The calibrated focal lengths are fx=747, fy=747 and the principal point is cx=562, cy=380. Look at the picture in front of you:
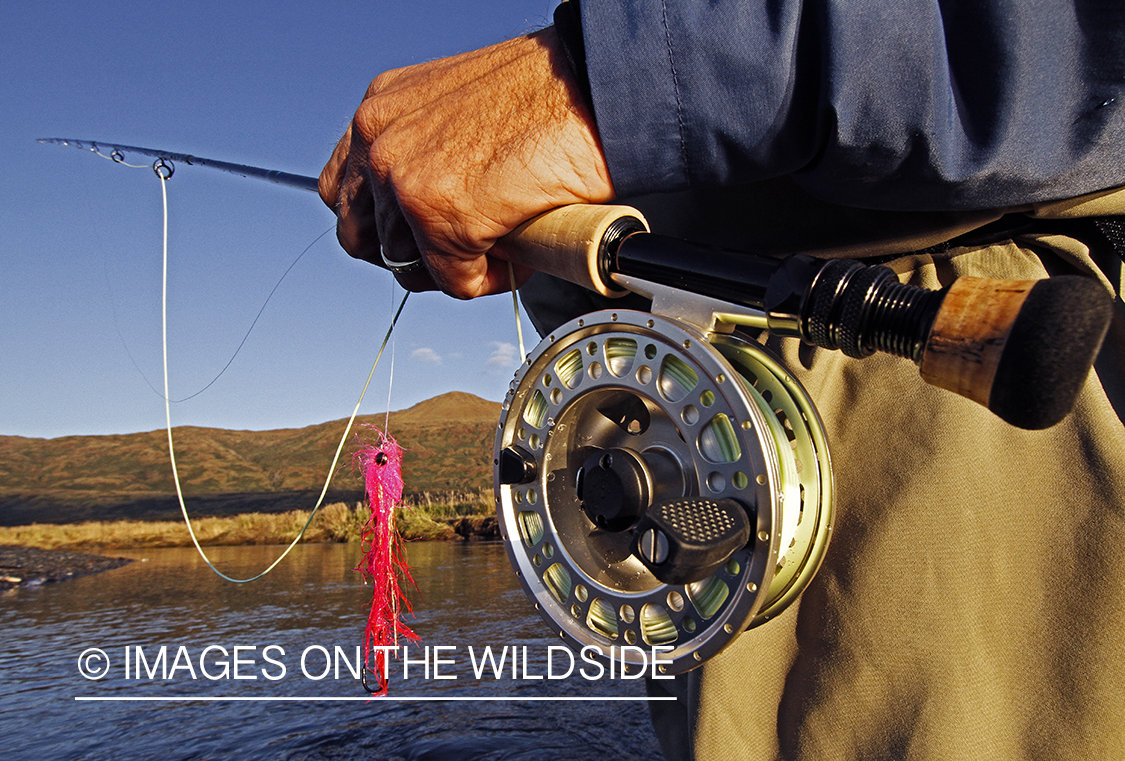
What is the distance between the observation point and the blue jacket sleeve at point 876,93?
774 mm

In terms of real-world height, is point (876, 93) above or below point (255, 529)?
above

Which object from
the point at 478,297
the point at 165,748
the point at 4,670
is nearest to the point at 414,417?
the point at 4,670

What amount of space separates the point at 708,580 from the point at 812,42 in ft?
2.03

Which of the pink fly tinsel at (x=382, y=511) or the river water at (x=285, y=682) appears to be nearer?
the pink fly tinsel at (x=382, y=511)

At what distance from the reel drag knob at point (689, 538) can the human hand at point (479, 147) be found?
1.47 feet

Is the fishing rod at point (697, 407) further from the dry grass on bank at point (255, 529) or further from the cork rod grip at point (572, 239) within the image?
the dry grass on bank at point (255, 529)

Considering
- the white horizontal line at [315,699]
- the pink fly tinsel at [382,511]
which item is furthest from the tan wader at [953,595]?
the white horizontal line at [315,699]

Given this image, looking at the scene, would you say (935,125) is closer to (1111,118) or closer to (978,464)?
(1111,118)

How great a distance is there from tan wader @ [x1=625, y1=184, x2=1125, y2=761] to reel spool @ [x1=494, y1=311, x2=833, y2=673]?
4.1 inches

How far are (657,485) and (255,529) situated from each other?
865 centimetres

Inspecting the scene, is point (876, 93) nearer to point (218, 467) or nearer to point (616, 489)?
point (616, 489)

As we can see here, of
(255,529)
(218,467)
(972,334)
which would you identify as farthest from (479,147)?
(218,467)

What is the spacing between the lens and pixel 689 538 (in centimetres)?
73

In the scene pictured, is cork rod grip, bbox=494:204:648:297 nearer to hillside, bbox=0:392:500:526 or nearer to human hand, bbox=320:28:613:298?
human hand, bbox=320:28:613:298
